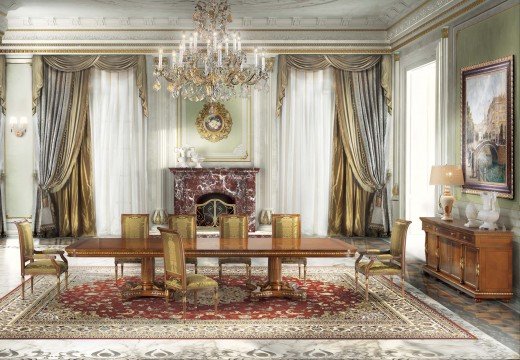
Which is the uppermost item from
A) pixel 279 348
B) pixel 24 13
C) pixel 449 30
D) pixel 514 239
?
pixel 24 13

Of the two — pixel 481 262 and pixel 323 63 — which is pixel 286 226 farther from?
pixel 323 63

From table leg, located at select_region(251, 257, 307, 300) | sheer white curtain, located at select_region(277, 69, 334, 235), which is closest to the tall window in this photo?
sheer white curtain, located at select_region(277, 69, 334, 235)

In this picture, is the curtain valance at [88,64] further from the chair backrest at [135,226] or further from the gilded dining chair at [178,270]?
the gilded dining chair at [178,270]

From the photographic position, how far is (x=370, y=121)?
10.9m

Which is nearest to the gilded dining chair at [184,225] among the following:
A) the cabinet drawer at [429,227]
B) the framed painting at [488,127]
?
the cabinet drawer at [429,227]

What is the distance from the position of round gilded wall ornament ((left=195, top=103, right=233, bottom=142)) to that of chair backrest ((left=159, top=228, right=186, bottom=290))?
535 centimetres

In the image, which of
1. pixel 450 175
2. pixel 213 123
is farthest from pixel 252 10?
pixel 450 175

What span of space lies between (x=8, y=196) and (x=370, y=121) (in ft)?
21.4

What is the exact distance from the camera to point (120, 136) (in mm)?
11023

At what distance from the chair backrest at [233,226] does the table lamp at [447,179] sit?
234cm

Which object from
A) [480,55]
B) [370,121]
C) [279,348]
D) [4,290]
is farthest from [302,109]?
[279,348]

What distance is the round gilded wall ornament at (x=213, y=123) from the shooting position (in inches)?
434

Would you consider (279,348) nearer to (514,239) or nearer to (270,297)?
(270,297)

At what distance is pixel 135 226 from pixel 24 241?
1284 millimetres
